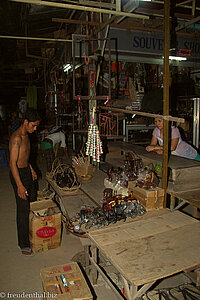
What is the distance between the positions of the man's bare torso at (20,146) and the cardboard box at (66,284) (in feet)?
5.75

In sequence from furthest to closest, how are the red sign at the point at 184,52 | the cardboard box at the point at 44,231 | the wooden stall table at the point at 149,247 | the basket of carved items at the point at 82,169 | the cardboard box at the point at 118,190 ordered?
the red sign at the point at 184,52, the basket of carved items at the point at 82,169, the cardboard box at the point at 44,231, the cardboard box at the point at 118,190, the wooden stall table at the point at 149,247

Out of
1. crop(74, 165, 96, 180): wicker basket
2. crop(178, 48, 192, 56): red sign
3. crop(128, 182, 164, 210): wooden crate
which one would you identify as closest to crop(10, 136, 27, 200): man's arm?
crop(74, 165, 96, 180): wicker basket

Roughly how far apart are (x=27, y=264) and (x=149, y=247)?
86.3 inches

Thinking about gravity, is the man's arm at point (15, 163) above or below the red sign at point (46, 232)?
above

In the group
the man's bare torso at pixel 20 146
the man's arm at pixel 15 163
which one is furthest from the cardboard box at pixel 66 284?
the man's bare torso at pixel 20 146

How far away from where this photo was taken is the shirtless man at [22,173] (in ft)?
12.1

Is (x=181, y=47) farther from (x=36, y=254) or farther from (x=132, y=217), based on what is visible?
(x=36, y=254)

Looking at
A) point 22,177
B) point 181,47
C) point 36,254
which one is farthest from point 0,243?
point 181,47

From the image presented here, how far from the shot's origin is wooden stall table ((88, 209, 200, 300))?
76.9 inches

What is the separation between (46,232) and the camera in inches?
152

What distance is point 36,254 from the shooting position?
3896 mm

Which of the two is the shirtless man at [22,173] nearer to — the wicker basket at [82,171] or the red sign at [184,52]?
the wicker basket at [82,171]

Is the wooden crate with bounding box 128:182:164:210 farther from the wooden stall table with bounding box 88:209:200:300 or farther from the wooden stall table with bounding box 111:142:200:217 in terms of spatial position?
the wooden stall table with bounding box 111:142:200:217

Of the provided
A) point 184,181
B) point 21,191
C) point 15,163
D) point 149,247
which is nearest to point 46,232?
point 21,191
